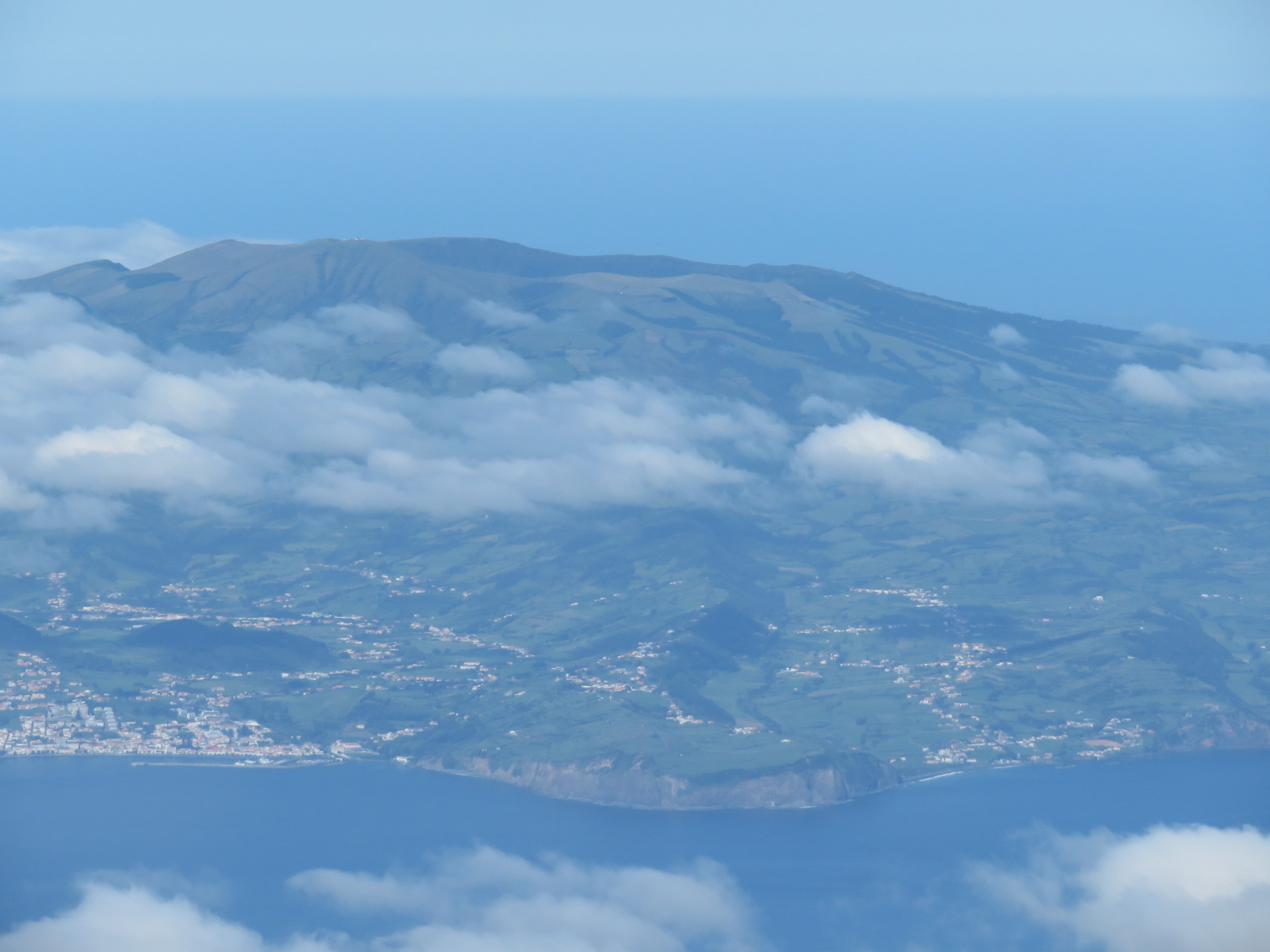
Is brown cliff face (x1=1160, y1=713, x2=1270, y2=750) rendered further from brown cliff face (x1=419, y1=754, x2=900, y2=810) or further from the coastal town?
brown cliff face (x1=419, y1=754, x2=900, y2=810)

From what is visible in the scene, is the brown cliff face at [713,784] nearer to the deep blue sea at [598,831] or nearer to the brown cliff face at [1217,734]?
the deep blue sea at [598,831]

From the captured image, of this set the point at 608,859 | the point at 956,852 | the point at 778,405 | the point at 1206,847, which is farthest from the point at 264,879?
the point at 778,405

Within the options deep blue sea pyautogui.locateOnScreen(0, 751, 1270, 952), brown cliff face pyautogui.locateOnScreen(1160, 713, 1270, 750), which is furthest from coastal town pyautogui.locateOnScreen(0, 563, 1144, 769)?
deep blue sea pyautogui.locateOnScreen(0, 751, 1270, 952)

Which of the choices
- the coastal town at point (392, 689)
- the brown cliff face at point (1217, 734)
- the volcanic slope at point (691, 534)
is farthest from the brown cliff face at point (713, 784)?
the brown cliff face at point (1217, 734)

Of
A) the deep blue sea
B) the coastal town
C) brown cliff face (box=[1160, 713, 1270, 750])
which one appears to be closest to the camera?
the deep blue sea

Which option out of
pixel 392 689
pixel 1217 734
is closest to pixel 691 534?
pixel 392 689

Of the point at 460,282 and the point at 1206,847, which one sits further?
the point at 460,282

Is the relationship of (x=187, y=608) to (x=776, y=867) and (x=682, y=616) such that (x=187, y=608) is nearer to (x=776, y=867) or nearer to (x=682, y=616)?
(x=682, y=616)
